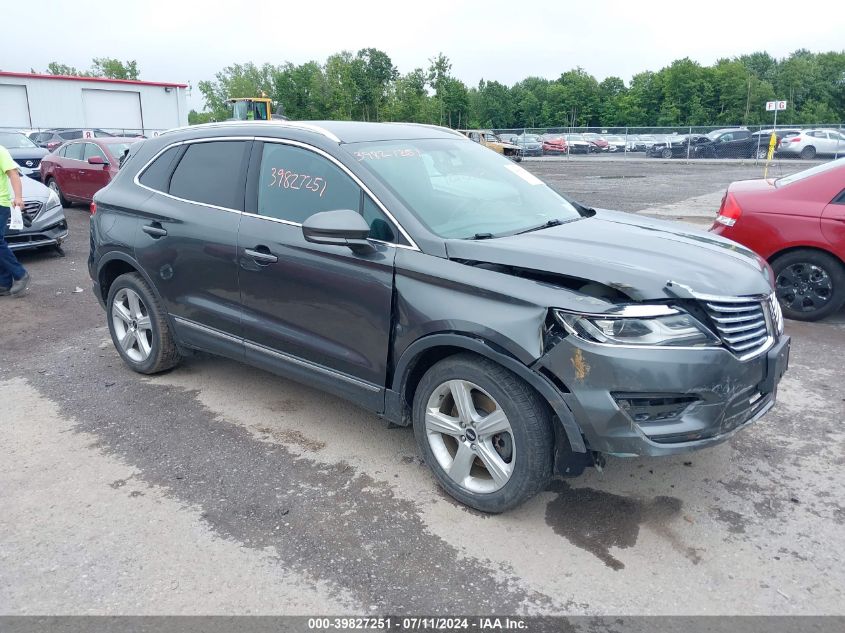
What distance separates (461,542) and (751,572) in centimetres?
126

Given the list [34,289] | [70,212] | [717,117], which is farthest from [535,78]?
[34,289]

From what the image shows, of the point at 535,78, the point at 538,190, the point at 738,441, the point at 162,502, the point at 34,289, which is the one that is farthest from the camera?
the point at 535,78

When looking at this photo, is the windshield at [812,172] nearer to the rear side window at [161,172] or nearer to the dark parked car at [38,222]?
the rear side window at [161,172]

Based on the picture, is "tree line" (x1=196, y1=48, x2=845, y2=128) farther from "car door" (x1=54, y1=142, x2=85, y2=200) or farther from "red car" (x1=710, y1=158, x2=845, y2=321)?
"red car" (x1=710, y1=158, x2=845, y2=321)

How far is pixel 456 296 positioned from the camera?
3330 mm

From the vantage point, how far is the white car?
31594 mm

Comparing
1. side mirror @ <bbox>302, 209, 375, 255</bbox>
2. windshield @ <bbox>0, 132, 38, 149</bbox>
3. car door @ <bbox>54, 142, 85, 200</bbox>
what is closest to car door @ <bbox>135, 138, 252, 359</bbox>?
side mirror @ <bbox>302, 209, 375, 255</bbox>

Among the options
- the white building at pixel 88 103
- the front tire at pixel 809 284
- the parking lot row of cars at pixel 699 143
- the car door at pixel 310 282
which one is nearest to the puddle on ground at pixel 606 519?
the car door at pixel 310 282

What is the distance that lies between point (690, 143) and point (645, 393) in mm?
36809

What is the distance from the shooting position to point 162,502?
3.60 metres

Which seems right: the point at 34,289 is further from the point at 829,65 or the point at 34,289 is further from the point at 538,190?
the point at 829,65

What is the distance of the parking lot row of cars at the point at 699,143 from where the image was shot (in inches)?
1249

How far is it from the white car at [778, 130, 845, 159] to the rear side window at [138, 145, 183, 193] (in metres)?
33.1

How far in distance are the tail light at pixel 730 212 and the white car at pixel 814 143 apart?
2909 centimetres
